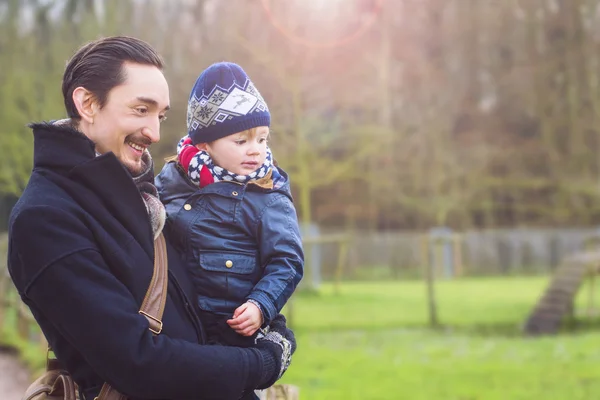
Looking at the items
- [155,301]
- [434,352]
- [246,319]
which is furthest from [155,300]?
[434,352]

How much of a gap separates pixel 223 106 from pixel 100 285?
0.64 metres

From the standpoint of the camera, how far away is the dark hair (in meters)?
1.76

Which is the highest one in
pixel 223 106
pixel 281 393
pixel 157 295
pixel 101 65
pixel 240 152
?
pixel 101 65

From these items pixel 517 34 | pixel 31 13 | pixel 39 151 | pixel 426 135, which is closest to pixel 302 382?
pixel 31 13

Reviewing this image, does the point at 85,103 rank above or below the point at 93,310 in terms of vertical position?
above

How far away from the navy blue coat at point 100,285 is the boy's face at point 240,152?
0.33 metres

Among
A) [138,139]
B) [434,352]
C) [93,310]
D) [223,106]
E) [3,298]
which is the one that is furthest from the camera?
[434,352]

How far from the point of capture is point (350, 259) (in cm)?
2294

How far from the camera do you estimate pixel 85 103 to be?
1.77m

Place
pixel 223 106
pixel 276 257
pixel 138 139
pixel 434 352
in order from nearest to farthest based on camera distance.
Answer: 1. pixel 138 139
2. pixel 276 257
3. pixel 223 106
4. pixel 434 352

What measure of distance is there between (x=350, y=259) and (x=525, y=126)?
6.28m

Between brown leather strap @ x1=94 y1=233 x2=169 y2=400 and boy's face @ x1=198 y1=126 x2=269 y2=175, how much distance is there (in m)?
0.36

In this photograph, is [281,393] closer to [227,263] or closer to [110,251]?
[227,263]

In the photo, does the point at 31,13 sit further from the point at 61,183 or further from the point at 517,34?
the point at 517,34
